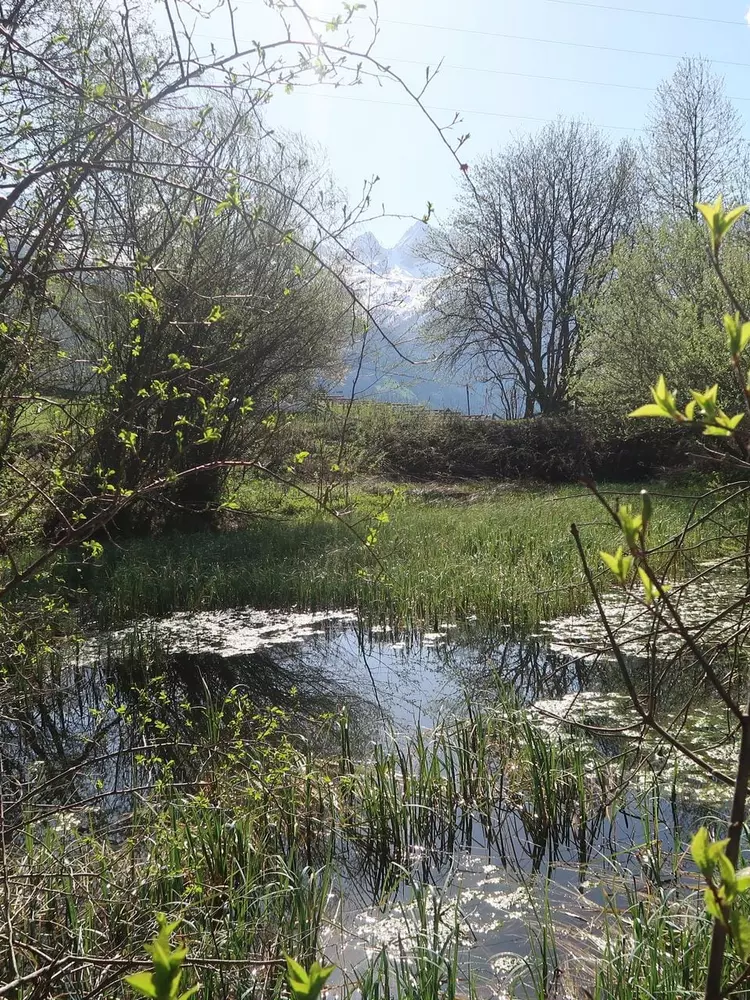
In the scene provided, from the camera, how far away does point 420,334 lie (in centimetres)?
2969

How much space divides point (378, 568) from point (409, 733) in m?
4.04

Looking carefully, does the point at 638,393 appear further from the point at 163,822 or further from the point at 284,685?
the point at 163,822

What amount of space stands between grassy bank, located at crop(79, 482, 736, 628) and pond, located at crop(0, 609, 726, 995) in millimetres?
388

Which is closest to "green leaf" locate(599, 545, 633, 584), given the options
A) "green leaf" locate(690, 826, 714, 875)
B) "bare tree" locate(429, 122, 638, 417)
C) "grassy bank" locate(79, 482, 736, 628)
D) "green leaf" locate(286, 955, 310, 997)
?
"green leaf" locate(690, 826, 714, 875)

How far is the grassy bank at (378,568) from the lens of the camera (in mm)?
8016

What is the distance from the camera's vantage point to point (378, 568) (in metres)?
9.14

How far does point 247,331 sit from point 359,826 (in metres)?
7.91

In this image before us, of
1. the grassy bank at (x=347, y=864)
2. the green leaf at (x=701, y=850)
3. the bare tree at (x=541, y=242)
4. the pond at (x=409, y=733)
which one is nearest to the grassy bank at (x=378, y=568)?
the pond at (x=409, y=733)

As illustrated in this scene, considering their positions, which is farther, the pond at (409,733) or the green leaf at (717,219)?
the pond at (409,733)

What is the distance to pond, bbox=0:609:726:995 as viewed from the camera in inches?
119

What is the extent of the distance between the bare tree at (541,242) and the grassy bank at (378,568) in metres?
16.6

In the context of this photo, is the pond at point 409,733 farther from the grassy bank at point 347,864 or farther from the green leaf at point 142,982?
the green leaf at point 142,982

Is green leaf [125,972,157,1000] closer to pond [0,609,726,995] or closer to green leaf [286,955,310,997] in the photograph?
green leaf [286,955,310,997]

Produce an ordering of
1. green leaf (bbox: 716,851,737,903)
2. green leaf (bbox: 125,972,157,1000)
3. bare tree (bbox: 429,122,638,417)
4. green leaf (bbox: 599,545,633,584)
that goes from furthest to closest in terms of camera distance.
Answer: bare tree (bbox: 429,122,638,417) → green leaf (bbox: 599,545,633,584) → green leaf (bbox: 716,851,737,903) → green leaf (bbox: 125,972,157,1000)
